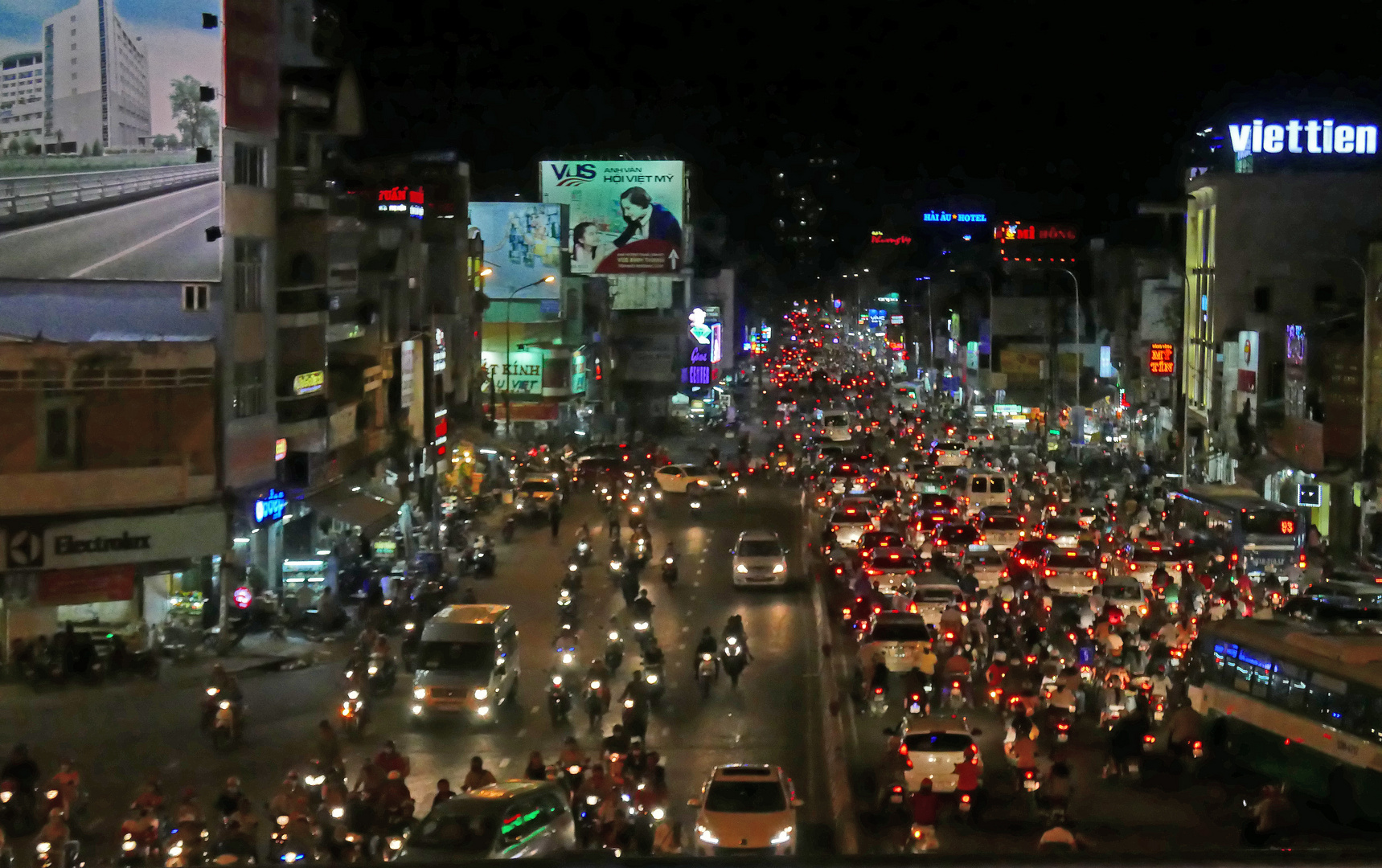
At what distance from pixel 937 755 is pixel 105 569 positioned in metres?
16.3

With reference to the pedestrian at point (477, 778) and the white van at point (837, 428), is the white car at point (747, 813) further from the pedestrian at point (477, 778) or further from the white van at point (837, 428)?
the white van at point (837, 428)

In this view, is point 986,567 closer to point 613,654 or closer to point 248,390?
point 613,654

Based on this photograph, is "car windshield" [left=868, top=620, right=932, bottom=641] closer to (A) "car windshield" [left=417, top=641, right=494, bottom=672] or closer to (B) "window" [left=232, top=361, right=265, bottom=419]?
(A) "car windshield" [left=417, top=641, right=494, bottom=672]

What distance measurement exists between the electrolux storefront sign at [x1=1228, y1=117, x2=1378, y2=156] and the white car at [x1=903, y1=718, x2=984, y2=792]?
52.3 meters

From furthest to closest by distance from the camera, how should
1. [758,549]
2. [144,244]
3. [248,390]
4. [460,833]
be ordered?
1. [758,549]
2. [248,390]
3. [144,244]
4. [460,833]

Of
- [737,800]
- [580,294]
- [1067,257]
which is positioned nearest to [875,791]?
[737,800]

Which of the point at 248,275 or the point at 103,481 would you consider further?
the point at 248,275

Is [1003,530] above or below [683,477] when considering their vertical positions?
below

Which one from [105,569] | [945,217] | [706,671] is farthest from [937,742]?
[945,217]

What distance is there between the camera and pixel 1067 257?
112 m

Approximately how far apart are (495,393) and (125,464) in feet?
131

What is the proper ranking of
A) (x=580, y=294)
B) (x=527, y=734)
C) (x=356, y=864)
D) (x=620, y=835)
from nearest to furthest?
(x=356, y=864), (x=620, y=835), (x=527, y=734), (x=580, y=294)

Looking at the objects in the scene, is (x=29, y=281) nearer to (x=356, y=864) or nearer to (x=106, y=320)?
(x=106, y=320)

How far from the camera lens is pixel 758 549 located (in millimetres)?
36156
